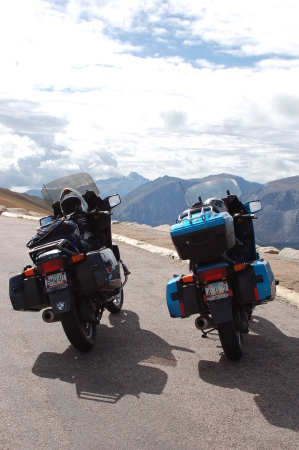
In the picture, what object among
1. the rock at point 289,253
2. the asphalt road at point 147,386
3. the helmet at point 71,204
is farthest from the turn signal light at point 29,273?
the rock at point 289,253

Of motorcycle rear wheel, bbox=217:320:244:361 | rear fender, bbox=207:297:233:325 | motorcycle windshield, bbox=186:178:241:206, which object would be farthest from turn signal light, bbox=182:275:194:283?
motorcycle windshield, bbox=186:178:241:206

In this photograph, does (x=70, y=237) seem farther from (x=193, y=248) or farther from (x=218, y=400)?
(x=218, y=400)

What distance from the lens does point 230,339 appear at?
5535 millimetres

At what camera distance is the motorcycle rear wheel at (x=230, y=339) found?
5.49 metres

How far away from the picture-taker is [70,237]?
639 cm

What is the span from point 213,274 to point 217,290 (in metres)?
0.18

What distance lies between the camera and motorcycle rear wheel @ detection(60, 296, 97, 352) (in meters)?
5.77

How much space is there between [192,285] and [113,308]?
7.67 ft

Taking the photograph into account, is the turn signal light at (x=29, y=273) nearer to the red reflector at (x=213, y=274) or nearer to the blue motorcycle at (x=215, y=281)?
the blue motorcycle at (x=215, y=281)

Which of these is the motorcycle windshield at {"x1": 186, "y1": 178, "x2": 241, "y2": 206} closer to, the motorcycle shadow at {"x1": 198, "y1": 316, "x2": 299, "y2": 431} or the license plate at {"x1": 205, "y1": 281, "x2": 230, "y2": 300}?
the license plate at {"x1": 205, "y1": 281, "x2": 230, "y2": 300}

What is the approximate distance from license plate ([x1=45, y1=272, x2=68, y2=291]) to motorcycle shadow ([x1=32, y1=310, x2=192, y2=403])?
0.87 metres

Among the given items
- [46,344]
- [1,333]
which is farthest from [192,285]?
[1,333]

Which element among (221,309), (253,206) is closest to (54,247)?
(221,309)

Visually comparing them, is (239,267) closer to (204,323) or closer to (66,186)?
(204,323)
